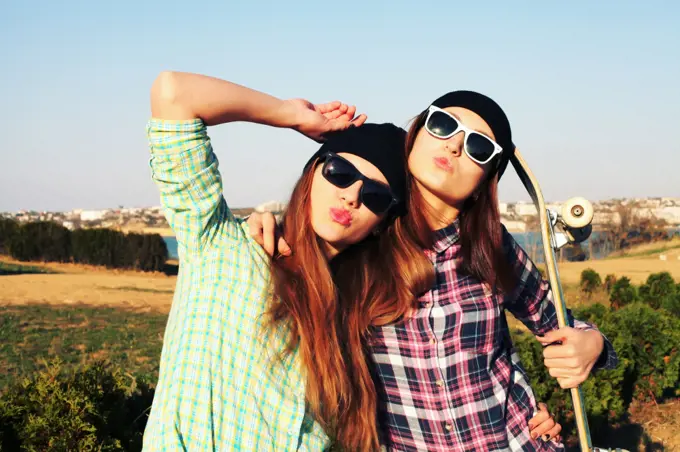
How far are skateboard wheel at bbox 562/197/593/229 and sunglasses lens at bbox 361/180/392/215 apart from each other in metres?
0.70

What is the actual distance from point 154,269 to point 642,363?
27.7 metres

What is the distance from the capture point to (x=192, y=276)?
188 cm

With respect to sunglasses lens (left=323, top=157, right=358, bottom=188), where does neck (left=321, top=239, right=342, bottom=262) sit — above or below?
below

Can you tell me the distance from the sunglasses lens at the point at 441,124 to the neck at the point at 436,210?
0.19 metres

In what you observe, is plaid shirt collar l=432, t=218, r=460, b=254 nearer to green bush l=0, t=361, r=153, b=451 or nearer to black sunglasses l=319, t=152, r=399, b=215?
black sunglasses l=319, t=152, r=399, b=215

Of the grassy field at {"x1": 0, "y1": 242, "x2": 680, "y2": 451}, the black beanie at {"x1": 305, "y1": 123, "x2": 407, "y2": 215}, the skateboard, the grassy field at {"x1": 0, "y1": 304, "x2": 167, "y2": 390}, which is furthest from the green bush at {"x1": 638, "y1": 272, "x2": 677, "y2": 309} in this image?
the black beanie at {"x1": 305, "y1": 123, "x2": 407, "y2": 215}

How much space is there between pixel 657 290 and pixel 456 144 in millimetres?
9443

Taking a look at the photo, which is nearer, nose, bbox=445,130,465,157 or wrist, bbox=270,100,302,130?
wrist, bbox=270,100,302,130

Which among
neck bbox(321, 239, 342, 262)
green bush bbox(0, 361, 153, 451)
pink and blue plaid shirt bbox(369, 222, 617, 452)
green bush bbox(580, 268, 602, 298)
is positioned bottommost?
green bush bbox(580, 268, 602, 298)

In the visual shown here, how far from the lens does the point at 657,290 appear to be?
10.6 metres

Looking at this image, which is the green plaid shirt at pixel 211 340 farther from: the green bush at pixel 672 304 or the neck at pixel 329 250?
the green bush at pixel 672 304

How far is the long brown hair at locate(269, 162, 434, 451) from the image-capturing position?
1989 mm

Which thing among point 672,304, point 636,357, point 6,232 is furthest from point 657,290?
point 6,232

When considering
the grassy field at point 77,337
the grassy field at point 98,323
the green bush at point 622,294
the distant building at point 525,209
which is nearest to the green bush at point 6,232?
the grassy field at point 98,323
